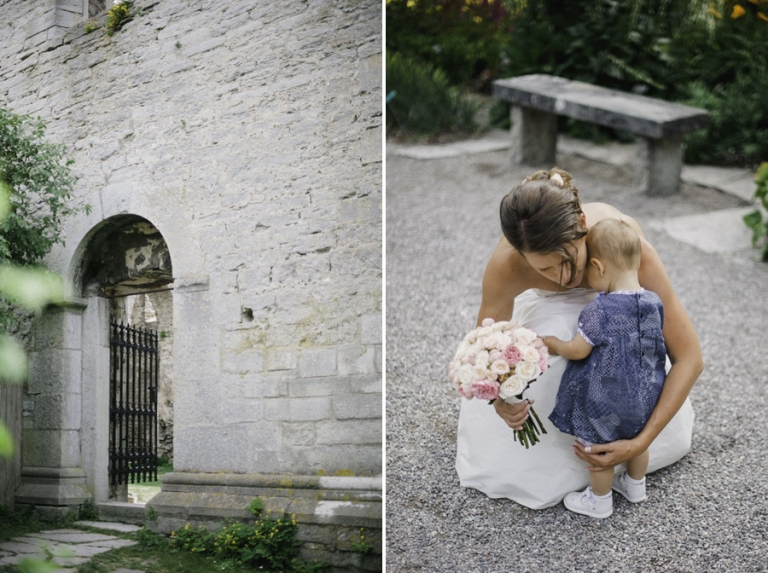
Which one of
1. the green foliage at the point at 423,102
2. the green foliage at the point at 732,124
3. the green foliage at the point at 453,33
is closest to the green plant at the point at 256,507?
the green foliage at the point at 453,33

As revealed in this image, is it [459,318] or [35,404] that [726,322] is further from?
[35,404]

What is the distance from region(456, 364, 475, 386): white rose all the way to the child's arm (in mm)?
352

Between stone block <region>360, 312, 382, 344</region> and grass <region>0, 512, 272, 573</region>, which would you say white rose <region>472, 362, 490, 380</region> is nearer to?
stone block <region>360, 312, 382, 344</region>

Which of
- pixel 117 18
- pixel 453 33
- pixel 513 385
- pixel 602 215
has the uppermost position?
pixel 453 33

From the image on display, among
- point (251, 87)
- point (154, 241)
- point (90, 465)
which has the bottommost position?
point (90, 465)

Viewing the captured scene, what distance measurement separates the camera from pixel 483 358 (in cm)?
224

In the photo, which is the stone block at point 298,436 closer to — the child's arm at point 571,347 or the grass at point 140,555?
the grass at point 140,555

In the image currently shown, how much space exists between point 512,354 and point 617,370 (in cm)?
38

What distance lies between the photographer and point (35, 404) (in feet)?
6.95

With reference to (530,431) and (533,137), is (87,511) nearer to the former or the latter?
(530,431)

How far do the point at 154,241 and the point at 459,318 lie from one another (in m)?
2.05

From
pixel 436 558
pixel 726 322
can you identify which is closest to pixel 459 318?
pixel 726 322

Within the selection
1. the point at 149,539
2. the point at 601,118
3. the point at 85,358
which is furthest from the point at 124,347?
the point at 601,118

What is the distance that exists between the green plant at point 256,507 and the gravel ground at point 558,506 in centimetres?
49
